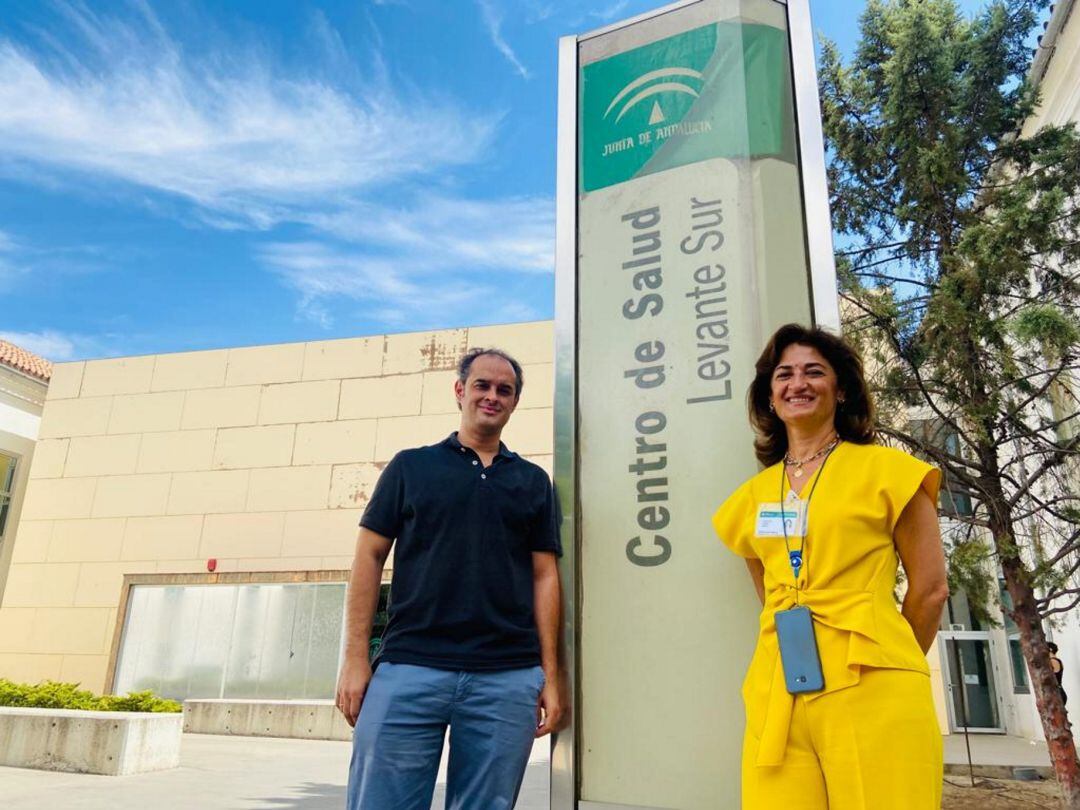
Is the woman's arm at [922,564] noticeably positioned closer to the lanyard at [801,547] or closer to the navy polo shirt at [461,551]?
the lanyard at [801,547]

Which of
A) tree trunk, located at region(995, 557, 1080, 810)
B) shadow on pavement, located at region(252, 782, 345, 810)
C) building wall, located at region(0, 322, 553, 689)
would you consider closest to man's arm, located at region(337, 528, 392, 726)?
shadow on pavement, located at region(252, 782, 345, 810)

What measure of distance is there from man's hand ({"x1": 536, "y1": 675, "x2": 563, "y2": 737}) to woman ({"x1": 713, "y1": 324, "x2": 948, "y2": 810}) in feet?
1.96

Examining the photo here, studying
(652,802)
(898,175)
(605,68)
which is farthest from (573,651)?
(898,175)

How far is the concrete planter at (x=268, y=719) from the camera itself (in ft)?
36.3

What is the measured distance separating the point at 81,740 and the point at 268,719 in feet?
16.3

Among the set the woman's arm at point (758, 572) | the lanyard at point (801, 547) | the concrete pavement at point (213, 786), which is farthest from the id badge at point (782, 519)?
the concrete pavement at point (213, 786)

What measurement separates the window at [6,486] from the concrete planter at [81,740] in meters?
11.1

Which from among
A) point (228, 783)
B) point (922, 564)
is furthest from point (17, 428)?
point (922, 564)

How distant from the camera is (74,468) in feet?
50.8

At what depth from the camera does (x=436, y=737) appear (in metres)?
2.04

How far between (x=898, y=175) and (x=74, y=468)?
48.5ft

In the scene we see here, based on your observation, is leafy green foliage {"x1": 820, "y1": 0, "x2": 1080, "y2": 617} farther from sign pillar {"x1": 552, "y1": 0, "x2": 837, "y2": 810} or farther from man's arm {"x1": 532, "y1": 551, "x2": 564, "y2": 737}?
man's arm {"x1": 532, "y1": 551, "x2": 564, "y2": 737}

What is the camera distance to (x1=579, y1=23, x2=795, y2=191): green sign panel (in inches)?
104

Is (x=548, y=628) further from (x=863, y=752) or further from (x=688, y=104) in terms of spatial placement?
(x=688, y=104)
